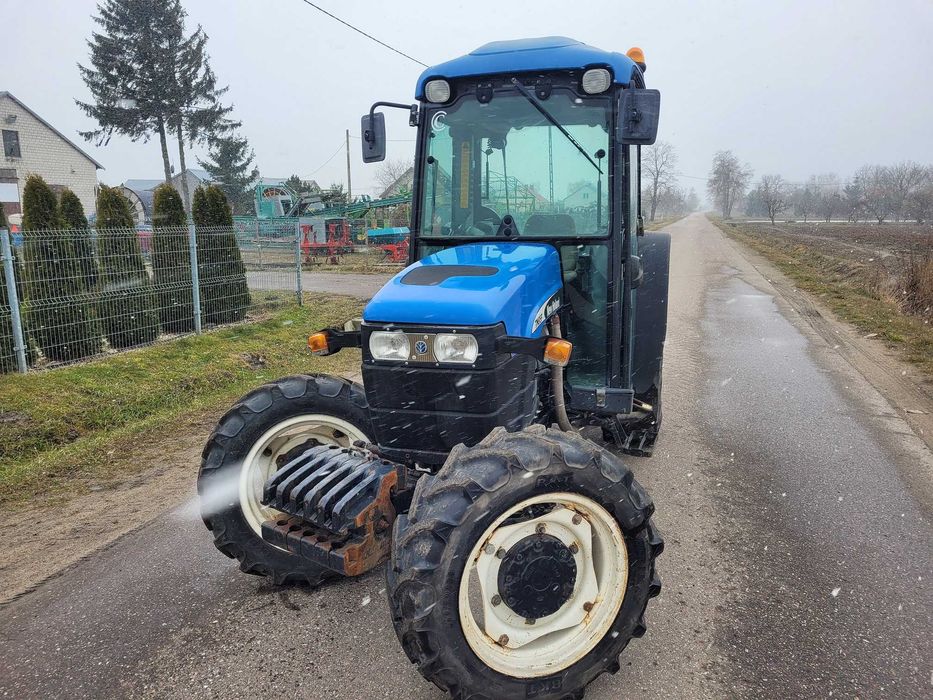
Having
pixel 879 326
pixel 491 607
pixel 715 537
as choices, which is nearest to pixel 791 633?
pixel 715 537

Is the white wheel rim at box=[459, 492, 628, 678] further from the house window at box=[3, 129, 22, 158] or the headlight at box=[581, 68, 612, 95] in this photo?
the house window at box=[3, 129, 22, 158]

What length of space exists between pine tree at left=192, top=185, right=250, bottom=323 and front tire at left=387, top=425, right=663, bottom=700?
8889 mm

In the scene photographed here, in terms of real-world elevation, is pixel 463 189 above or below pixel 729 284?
above

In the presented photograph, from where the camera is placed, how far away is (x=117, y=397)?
6656mm

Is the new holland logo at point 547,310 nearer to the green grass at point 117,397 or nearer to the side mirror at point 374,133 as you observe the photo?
the side mirror at point 374,133

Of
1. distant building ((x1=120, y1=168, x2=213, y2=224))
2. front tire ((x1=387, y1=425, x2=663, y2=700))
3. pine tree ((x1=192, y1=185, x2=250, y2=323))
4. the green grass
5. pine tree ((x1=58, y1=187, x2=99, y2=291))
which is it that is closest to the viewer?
front tire ((x1=387, y1=425, x2=663, y2=700))

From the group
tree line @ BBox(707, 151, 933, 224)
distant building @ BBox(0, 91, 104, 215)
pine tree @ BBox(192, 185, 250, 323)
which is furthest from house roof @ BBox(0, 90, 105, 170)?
tree line @ BBox(707, 151, 933, 224)

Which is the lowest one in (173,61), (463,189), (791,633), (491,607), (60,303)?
(791,633)

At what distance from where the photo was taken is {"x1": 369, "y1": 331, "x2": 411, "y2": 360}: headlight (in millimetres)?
2758

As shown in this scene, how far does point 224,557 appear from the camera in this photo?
3.59 meters

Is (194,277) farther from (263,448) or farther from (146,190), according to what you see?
(146,190)

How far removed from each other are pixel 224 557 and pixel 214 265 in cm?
771

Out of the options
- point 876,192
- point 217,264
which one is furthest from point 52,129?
point 876,192

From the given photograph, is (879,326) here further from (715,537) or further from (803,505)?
(715,537)
